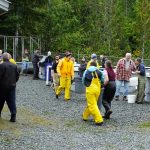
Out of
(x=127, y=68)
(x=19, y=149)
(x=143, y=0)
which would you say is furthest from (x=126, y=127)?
(x=143, y=0)

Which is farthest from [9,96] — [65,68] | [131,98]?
[131,98]

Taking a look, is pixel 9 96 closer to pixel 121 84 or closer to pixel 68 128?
pixel 68 128

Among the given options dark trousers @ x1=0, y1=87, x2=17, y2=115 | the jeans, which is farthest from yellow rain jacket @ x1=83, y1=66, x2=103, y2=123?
the jeans

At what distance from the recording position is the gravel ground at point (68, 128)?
11.4 meters

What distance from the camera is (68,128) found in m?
13.7

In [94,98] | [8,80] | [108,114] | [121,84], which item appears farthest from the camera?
[121,84]

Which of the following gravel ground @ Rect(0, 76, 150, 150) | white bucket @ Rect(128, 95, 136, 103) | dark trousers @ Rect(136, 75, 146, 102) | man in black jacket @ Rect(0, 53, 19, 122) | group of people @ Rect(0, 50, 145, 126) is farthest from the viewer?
white bucket @ Rect(128, 95, 136, 103)

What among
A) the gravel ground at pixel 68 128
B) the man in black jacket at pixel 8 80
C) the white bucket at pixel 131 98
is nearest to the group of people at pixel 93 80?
the man in black jacket at pixel 8 80

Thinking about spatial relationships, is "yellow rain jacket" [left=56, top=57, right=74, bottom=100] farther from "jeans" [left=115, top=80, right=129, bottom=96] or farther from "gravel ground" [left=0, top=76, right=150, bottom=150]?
"jeans" [left=115, top=80, right=129, bottom=96]

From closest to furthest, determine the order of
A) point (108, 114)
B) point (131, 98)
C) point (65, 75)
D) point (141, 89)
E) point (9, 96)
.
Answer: point (9, 96), point (108, 114), point (141, 89), point (131, 98), point (65, 75)

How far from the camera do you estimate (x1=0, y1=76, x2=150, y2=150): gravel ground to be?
11359mm

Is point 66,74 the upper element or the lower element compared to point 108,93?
upper

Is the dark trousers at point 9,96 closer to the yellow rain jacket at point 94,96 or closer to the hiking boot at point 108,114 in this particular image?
the yellow rain jacket at point 94,96

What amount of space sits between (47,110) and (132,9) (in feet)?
175
